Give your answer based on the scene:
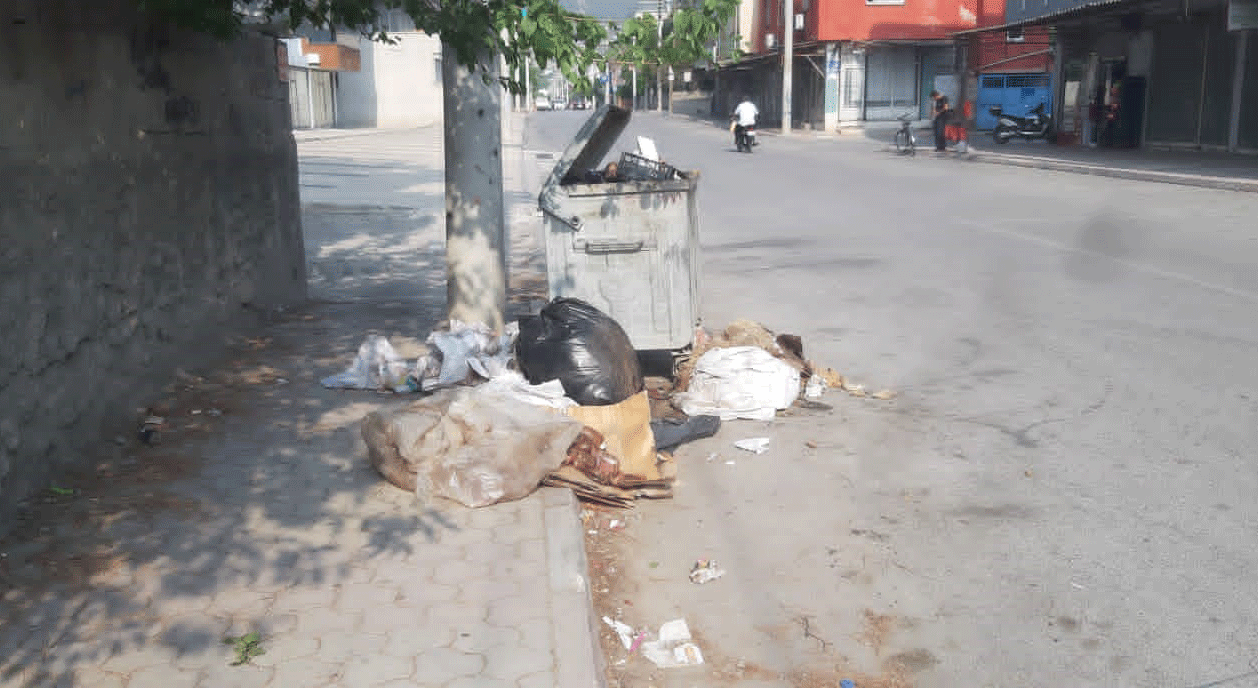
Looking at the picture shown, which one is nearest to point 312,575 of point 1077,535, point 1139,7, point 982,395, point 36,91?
point 36,91

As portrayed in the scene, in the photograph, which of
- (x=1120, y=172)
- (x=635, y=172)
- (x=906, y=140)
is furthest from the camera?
(x=906, y=140)

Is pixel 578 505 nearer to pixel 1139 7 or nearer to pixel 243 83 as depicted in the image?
pixel 243 83

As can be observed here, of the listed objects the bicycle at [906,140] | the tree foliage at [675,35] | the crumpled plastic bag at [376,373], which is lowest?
the crumpled plastic bag at [376,373]

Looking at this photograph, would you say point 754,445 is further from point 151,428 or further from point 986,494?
point 151,428

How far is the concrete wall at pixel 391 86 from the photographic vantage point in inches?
1810

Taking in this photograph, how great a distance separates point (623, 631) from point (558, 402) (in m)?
1.68

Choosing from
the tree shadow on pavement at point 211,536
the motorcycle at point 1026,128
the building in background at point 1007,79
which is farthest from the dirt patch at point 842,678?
the building in background at point 1007,79

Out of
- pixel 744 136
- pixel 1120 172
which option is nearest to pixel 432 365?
pixel 1120 172

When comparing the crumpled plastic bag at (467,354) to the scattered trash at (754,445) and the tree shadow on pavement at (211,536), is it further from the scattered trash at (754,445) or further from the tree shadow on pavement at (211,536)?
the scattered trash at (754,445)

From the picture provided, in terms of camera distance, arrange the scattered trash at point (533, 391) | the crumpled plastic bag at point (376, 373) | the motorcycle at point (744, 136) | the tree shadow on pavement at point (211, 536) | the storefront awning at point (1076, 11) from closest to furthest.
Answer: the tree shadow on pavement at point (211, 536), the scattered trash at point (533, 391), the crumpled plastic bag at point (376, 373), the storefront awning at point (1076, 11), the motorcycle at point (744, 136)

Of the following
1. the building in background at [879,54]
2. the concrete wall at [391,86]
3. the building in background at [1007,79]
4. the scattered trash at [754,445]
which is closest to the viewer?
the scattered trash at [754,445]

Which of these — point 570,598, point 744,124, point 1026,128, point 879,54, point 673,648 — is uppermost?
point 879,54

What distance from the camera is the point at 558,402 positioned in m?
5.37

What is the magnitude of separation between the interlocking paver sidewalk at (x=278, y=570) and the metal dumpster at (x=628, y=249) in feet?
4.55
